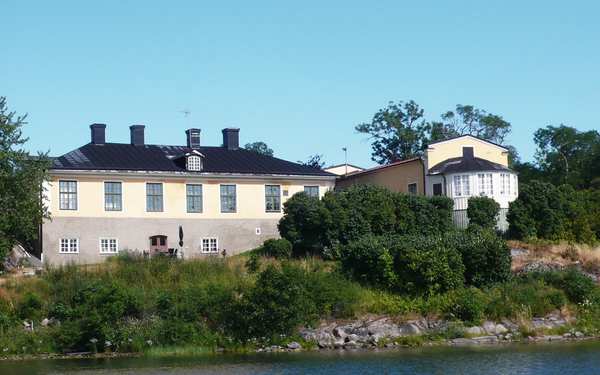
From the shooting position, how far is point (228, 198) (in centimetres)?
5050

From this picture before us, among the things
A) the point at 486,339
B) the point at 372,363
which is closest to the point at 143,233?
the point at 486,339

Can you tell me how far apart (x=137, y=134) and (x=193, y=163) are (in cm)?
429

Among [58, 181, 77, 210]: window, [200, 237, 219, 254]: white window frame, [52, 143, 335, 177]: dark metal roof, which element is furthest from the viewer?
[200, 237, 219, 254]: white window frame

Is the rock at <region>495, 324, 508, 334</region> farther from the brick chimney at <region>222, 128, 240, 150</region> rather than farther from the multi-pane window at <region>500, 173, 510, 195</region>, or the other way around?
the brick chimney at <region>222, 128, 240, 150</region>

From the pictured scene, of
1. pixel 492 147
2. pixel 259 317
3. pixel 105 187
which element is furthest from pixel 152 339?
pixel 492 147

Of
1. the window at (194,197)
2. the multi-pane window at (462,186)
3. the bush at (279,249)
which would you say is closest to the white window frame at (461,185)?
the multi-pane window at (462,186)

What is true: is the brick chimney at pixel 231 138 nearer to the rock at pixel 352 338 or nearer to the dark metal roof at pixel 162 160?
the dark metal roof at pixel 162 160

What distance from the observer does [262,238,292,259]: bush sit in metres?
44.1

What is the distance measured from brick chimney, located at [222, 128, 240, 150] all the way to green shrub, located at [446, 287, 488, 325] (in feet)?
66.6

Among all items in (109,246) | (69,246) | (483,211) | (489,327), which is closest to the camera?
(489,327)

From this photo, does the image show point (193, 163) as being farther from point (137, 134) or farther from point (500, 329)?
point (500, 329)

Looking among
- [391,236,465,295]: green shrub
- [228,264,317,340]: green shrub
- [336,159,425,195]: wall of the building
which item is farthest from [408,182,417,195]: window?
[228,264,317,340]: green shrub

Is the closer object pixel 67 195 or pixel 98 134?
pixel 67 195

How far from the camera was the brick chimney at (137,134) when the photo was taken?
52.1 m
